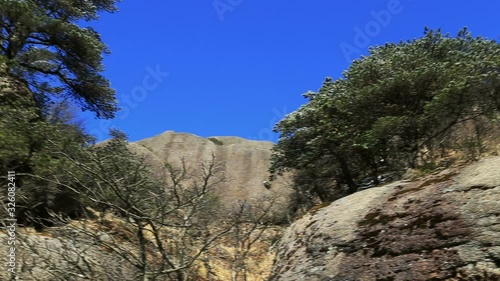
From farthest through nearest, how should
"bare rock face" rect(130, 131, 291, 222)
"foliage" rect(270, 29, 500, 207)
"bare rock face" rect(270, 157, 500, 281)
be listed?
1. "bare rock face" rect(130, 131, 291, 222)
2. "foliage" rect(270, 29, 500, 207)
3. "bare rock face" rect(270, 157, 500, 281)

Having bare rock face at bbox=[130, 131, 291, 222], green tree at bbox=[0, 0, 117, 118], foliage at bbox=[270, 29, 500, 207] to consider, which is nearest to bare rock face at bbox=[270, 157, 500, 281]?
foliage at bbox=[270, 29, 500, 207]

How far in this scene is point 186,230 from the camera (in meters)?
6.45

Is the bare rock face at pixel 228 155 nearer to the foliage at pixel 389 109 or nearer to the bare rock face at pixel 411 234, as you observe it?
the foliage at pixel 389 109

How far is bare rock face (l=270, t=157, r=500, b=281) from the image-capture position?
17.4ft

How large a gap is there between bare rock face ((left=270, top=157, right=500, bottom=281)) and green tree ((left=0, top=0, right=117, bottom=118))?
→ 474 inches

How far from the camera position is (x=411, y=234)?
19.9 feet

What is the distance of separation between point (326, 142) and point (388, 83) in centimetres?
286

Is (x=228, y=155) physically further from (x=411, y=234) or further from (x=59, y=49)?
(x=411, y=234)

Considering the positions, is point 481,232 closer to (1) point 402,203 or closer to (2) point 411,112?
(1) point 402,203

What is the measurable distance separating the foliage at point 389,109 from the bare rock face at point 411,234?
5812 mm

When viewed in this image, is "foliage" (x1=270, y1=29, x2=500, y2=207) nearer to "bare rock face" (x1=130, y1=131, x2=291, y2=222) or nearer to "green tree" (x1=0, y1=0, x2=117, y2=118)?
"green tree" (x1=0, y1=0, x2=117, y2=118)

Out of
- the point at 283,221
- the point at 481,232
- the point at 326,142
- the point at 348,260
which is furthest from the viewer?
the point at 283,221

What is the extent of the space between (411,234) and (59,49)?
15139mm

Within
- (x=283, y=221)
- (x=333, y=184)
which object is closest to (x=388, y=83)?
(x=333, y=184)
